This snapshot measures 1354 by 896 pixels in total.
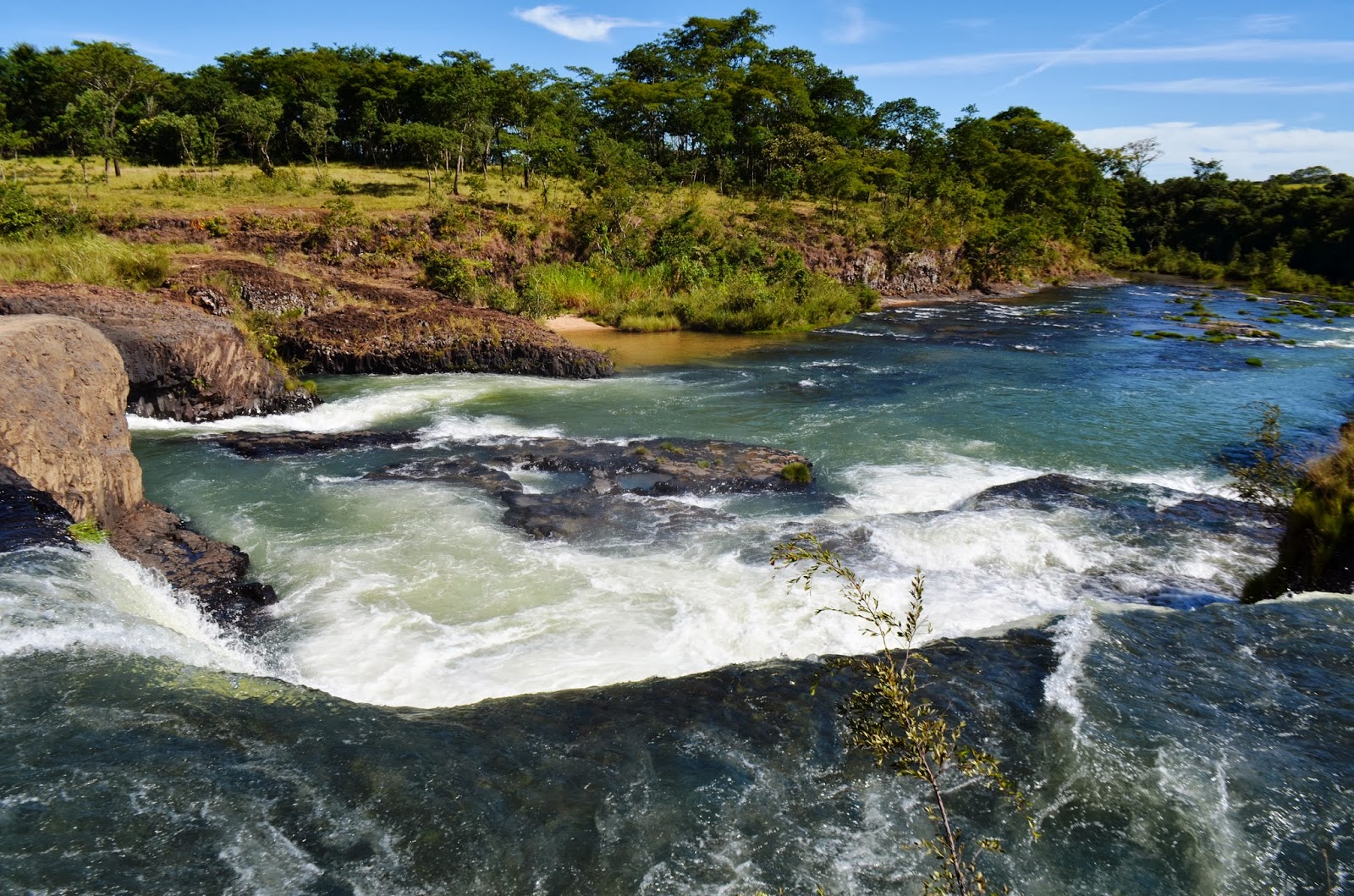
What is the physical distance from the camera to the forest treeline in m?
39.0

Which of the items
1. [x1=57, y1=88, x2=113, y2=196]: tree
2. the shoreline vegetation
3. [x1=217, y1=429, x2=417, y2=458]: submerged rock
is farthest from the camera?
[x1=57, y1=88, x2=113, y2=196]: tree

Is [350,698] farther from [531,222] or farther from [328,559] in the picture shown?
[531,222]

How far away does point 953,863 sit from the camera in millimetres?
2617

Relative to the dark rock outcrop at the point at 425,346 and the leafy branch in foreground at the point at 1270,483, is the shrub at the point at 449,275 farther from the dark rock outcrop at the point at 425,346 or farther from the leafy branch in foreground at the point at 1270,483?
the leafy branch in foreground at the point at 1270,483

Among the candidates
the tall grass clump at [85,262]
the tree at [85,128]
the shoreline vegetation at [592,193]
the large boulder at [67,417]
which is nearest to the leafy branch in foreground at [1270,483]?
the large boulder at [67,417]

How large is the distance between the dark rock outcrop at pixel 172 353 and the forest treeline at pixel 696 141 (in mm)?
21347

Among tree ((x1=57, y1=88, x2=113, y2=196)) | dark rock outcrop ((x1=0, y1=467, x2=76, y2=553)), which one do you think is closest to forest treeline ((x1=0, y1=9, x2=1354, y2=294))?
tree ((x1=57, y1=88, x2=113, y2=196))

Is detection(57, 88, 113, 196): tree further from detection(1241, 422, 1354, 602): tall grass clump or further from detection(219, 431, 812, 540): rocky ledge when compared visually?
detection(1241, 422, 1354, 602): tall grass clump

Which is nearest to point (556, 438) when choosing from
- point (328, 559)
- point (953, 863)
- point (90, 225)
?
point (328, 559)

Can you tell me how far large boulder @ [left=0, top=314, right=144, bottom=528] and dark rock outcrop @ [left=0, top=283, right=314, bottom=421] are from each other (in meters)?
4.45

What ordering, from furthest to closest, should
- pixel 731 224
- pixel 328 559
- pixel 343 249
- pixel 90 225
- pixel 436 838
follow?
1. pixel 731 224
2. pixel 343 249
3. pixel 90 225
4. pixel 328 559
5. pixel 436 838

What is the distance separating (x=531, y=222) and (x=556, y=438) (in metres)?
22.4

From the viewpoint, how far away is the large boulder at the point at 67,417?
8727 millimetres

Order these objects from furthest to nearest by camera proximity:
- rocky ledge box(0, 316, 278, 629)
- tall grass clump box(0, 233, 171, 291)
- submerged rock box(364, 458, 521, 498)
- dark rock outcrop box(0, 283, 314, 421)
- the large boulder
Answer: tall grass clump box(0, 233, 171, 291) → dark rock outcrop box(0, 283, 314, 421) → submerged rock box(364, 458, 521, 498) → the large boulder → rocky ledge box(0, 316, 278, 629)
